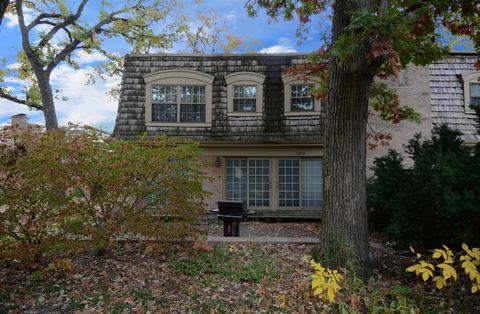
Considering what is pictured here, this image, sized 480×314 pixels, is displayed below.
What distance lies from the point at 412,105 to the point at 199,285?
1123 cm

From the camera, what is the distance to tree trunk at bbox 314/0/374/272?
18.8 feet

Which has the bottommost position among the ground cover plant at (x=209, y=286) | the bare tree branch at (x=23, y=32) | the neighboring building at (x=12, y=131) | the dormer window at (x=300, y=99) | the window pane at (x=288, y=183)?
the ground cover plant at (x=209, y=286)

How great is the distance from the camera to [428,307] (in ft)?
15.9


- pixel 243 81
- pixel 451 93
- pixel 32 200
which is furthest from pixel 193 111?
pixel 451 93

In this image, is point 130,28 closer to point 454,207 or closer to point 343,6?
point 343,6

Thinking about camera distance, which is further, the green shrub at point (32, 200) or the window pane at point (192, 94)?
the window pane at point (192, 94)

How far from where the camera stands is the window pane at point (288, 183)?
13.2 meters

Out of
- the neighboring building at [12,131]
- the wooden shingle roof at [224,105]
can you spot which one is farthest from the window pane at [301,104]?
the neighboring building at [12,131]

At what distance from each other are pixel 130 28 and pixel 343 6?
15.2 m

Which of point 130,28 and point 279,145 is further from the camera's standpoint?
point 130,28

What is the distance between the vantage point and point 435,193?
197 inches

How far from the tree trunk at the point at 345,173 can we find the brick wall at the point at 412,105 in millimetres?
7753

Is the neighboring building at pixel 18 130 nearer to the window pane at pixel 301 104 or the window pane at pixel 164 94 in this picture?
the window pane at pixel 164 94

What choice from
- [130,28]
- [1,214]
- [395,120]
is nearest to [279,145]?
[395,120]
